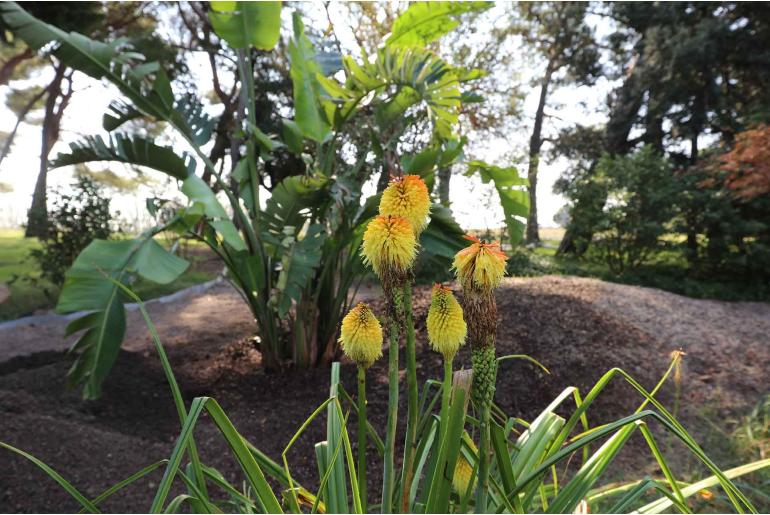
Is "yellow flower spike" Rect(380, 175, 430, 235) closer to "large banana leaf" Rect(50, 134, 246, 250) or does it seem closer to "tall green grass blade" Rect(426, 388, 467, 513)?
"tall green grass blade" Rect(426, 388, 467, 513)

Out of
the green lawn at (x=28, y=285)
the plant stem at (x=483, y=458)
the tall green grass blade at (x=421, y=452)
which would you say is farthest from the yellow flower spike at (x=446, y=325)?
the green lawn at (x=28, y=285)

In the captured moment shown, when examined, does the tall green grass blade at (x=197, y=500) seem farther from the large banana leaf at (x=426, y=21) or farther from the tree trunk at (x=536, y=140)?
the tree trunk at (x=536, y=140)

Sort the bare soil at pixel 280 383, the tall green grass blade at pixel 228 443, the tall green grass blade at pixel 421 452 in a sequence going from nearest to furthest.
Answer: the tall green grass blade at pixel 228 443, the tall green grass blade at pixel 421 452, the bare soil at pixel 280 383

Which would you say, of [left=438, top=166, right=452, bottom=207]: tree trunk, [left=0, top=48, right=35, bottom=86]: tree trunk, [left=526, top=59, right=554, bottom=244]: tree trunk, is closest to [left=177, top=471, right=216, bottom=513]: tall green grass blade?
[left=438, top=166, right=452, bottom=207]: tree trunk

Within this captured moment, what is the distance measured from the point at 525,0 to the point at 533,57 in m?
1.57

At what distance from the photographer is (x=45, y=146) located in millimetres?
14867

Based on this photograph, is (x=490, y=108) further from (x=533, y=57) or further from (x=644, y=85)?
(x=644, y=85)

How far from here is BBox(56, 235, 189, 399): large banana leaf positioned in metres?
3.21

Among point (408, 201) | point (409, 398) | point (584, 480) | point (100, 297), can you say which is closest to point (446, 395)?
point (409, 398)

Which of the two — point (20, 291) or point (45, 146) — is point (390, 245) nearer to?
point (20, 291)

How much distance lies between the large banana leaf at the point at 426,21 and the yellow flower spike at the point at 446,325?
3.94m

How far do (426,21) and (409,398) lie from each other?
421cm

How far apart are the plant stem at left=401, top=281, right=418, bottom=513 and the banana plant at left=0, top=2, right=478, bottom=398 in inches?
86.8

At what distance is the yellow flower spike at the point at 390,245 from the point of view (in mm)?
877
